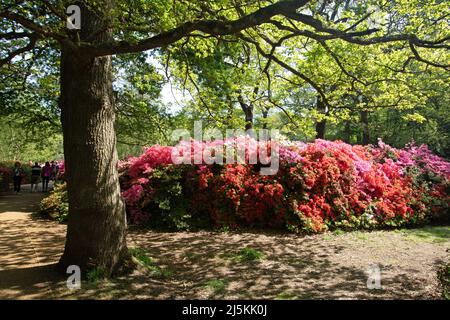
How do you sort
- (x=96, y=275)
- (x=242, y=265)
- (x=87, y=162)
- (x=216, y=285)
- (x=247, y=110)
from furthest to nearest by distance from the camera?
(x=247, y=110), (x=242, y=265), (x=216, y=285), (x=87, y=162), (x=96, y=275)

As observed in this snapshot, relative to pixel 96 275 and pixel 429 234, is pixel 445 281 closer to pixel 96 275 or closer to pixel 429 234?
pixel 96 275

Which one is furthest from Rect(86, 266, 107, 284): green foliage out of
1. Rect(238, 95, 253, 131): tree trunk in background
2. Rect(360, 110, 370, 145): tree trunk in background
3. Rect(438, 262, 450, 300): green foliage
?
Rect(360, 110, 370, 145): tree trunk in background

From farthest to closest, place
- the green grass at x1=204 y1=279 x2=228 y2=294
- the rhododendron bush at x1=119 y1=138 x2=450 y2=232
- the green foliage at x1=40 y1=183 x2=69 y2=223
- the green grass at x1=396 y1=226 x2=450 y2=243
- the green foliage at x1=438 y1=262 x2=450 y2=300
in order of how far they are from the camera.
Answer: the green foliage at x1=40 y1=183 x2=69 y2=223 < the rhododendron bush at x1=119 y1=138 x2=450 y2=232 < the green grass at x1=396 y1=226 x2=450 y2=243 < the green grass at x1=204 y1=279 x2=228 y2=294 < the green foliage at x1=438 y1=262 x2=450 y2=300

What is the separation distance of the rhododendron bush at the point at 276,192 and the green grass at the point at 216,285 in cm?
351

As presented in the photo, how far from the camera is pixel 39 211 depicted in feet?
35.0

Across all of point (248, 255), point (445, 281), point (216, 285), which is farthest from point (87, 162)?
point (445, 281)

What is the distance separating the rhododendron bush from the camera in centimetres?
887

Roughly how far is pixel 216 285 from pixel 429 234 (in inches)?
266

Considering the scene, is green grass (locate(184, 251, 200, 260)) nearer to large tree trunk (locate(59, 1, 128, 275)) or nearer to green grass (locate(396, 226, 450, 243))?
large tree trunk (locate(59, 1, 128, 275))

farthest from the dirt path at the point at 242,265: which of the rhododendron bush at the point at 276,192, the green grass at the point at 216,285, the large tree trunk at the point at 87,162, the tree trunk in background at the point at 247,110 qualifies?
the tree trunk in background at the point at 247,110

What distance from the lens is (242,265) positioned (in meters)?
6.09

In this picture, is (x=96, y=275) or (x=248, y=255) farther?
(x=248, y=255)

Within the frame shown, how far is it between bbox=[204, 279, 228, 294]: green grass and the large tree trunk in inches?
55.4

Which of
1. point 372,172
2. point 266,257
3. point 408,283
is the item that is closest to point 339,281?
point 408,283
